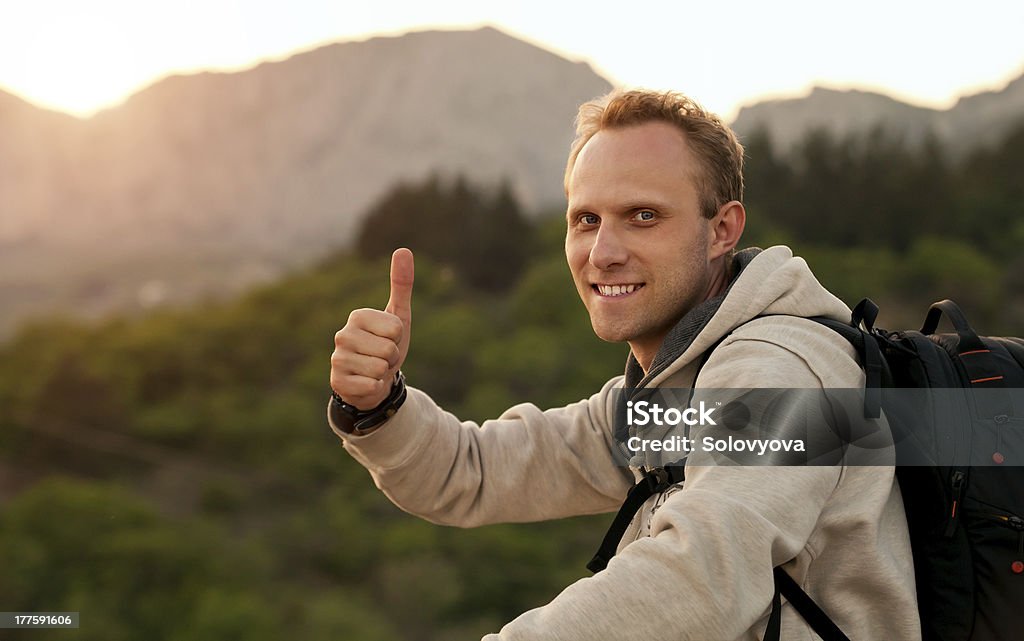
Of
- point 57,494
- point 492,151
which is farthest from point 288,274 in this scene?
point 57,494

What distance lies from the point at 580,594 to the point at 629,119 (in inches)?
25.6

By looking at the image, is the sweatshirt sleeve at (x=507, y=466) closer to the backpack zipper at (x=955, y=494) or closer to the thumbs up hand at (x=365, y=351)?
the thumbs up hand at (x=365, y=351)

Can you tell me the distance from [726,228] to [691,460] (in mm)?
456

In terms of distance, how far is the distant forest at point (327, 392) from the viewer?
17.3ft

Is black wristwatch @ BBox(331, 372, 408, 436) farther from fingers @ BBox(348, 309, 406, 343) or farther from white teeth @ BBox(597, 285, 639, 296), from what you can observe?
white teeth @ BBox(597, 285, 639, 296)

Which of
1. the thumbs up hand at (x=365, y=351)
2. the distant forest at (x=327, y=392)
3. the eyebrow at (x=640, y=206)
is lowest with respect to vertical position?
the distant forest at (x=327, y=392)

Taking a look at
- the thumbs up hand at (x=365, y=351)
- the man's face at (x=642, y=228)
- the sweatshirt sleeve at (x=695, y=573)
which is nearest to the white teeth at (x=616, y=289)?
the man's face at (x=642, y=228)

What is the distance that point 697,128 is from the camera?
1214 mm

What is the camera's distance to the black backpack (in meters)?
0.86

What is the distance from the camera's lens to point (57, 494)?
5.86 m

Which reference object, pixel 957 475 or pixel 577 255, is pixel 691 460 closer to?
pixel 957 475

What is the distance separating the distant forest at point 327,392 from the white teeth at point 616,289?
3.65m

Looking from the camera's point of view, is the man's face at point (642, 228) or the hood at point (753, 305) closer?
the hood at point (753, 305)

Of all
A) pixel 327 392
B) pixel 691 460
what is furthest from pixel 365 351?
pixel 327 392
